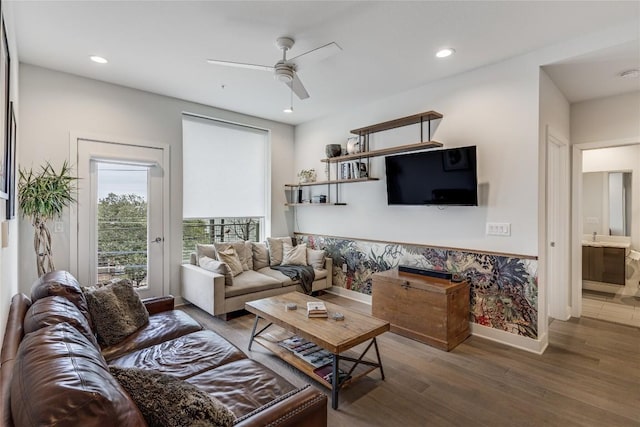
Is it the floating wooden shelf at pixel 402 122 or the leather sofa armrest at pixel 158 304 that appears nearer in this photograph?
the leather sofa armrest at pixel 158 304

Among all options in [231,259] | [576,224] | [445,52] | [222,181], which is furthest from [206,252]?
[576,224]

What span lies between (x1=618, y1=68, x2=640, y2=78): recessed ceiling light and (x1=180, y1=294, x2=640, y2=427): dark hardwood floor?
2.66m

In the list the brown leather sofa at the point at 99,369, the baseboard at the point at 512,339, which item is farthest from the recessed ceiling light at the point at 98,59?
the baseboard at the point at 512,339

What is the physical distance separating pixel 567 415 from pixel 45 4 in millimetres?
4680

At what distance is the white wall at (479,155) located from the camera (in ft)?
10.1

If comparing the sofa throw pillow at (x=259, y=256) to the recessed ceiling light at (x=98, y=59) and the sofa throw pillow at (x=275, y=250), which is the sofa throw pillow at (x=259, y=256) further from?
the recessed ceiling light at (x=98, y=59)

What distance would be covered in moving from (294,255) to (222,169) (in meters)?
1.74

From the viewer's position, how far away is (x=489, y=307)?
3301 mm

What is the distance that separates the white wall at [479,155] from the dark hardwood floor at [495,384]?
1.03m

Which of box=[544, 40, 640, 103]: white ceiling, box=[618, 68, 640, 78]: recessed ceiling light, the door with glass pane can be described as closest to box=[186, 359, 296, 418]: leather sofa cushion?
the door with glass pane

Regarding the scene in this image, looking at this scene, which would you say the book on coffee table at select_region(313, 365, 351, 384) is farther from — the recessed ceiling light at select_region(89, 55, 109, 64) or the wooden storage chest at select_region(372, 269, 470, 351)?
the recessed ceiling light at select_region(89, 55, 109, 64)

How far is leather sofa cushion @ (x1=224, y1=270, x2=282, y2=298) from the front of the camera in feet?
12.5

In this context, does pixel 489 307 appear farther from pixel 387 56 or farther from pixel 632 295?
pixel 632 295

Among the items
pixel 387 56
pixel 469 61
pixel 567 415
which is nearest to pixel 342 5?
pixel 387 56
